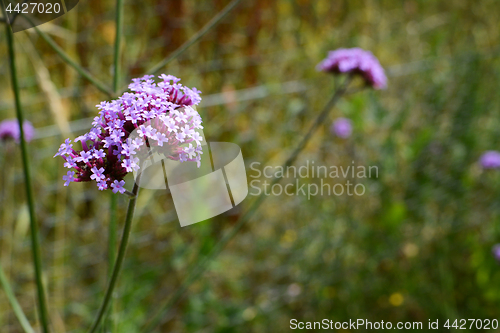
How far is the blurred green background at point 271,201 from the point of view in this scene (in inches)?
73.8

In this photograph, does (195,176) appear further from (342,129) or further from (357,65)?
(342,129)

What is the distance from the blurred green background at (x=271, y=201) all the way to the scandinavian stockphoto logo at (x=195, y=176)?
0.51 ft

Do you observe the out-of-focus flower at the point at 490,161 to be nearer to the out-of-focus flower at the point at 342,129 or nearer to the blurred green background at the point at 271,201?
the blurred green background at the point at 271,201

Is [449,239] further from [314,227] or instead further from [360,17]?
[360,17]

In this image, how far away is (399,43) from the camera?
10.1ft

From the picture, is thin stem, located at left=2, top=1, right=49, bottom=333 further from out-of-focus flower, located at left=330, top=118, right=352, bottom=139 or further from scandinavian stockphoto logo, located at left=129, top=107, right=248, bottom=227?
out-of-focus flower, located at left=330, top=118, right=352, bottom=139

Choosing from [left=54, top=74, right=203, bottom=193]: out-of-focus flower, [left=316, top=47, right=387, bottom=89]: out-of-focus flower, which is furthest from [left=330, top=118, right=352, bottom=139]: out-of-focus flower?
[left=54, top=74, right=203, bottom=193]: out-of-focus flower

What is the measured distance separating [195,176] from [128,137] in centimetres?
85

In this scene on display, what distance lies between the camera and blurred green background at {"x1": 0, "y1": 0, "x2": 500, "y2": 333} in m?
1.88

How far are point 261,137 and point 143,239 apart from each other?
866 mm

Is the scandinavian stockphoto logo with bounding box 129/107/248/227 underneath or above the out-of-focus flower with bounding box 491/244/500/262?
above

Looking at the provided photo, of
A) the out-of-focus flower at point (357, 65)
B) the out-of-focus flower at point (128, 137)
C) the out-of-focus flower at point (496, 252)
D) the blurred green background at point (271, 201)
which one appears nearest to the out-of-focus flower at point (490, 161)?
the blurred green background at point (271, 201)

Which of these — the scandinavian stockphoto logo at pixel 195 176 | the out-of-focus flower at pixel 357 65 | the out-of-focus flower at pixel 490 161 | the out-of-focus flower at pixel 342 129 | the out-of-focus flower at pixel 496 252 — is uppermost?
the out-of-focus flower at pixel 357 65

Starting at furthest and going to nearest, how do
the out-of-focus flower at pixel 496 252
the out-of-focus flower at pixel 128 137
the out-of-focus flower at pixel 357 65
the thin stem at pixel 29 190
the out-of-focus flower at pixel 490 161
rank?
1. the out-of-focus flower at pixel 490 161
2. the out-of-focus flower at pixel 496 252
3. the out-of-focus flower at pixel 357 65
4. the thin stem at pixel 29 190
5. the out-of-focus flower at pixel 128 137
